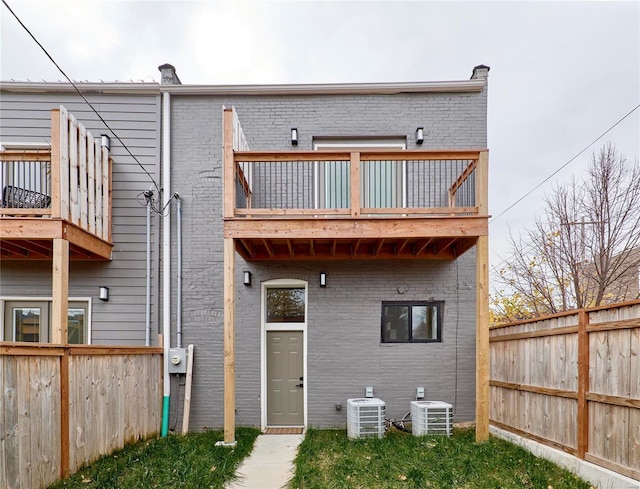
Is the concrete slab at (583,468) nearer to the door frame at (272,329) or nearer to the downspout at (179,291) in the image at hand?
the door frame at (272,329)

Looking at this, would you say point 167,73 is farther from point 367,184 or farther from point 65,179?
point 367,184

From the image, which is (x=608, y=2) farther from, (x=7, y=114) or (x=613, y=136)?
(x=7, y=114)

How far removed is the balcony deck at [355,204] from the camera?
4953mm

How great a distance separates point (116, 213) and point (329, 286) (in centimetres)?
376

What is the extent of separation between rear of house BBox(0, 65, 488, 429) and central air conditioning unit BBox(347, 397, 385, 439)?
730 mm

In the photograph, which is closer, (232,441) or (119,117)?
(232,441)

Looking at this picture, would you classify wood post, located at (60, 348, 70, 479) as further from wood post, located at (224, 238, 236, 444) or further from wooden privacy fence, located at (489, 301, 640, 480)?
wooden privacy fence, located at (489, 301, 640, 480)

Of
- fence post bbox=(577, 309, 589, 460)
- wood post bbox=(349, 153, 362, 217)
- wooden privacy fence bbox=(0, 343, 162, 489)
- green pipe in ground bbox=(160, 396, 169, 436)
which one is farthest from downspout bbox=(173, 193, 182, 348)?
fence post bbox=(577, 309, 589, 460)

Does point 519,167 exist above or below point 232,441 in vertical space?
above

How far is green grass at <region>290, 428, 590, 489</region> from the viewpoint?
379 cm

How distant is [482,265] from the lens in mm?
4941

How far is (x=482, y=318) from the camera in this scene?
4.89 m

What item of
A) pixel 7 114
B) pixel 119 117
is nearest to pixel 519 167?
pixel 119 117

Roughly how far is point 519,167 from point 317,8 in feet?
40.5
